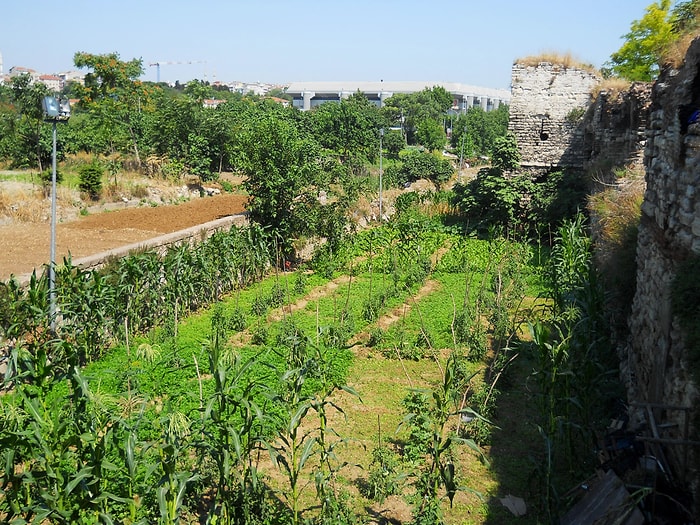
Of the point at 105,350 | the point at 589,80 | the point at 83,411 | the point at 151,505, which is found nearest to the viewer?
the point at 83,411

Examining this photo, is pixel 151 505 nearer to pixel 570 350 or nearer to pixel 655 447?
pixel 655 447

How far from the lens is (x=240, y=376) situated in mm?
5066

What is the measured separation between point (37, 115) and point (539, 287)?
69.7 ft

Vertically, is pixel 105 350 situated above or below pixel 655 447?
below

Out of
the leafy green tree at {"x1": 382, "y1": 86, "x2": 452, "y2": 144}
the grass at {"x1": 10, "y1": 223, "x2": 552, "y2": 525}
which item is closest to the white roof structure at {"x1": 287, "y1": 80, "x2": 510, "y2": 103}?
the leafy green tree at {"x1": 382, "y1": 86, "x2": 452, "y2": 144}

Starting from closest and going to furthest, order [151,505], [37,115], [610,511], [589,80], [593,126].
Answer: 1. [610,511]
2. [151,505]
3. [593,126]
4. [589,80]
5. [37,115]

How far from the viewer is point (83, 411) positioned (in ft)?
14.9

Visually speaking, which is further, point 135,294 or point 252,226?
point 252,226

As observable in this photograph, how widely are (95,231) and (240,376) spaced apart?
1461cm

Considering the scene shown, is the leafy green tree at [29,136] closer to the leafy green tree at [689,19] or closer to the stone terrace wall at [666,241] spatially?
the leafy green tree at [689,19]

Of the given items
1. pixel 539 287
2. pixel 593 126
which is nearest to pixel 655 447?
pixel 539 287

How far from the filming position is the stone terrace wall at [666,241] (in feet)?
15.3

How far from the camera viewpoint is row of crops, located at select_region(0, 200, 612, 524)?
14.7ft

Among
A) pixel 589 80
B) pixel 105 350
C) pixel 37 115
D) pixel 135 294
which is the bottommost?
pixel 105 350
